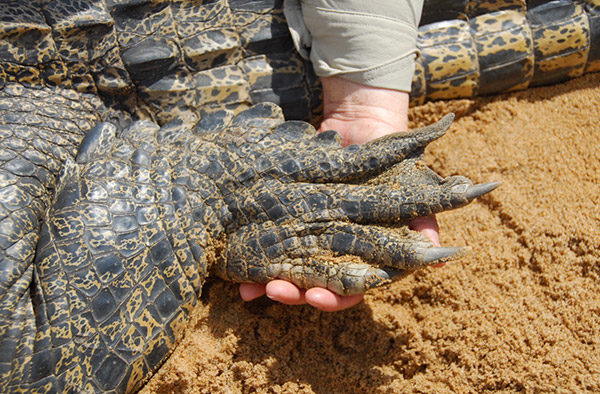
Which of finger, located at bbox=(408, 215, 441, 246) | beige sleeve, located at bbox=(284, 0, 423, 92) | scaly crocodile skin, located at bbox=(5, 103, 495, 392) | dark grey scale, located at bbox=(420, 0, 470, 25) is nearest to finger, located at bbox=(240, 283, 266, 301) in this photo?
scaly crocodile skin, located at bbox=(5, 103, 495, 392)

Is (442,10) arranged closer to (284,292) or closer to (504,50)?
(504,50)

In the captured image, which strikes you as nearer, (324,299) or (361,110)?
(324,299)

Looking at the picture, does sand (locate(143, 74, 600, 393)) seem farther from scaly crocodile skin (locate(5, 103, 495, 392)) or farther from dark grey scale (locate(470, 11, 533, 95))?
dark grey scale (locate(470, 11, 533, 95))

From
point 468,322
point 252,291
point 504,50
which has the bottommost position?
point 468,322

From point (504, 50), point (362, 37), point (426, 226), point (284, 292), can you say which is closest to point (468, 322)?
point (426, 226)

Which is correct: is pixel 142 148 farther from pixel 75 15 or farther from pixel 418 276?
pixel 418 276
